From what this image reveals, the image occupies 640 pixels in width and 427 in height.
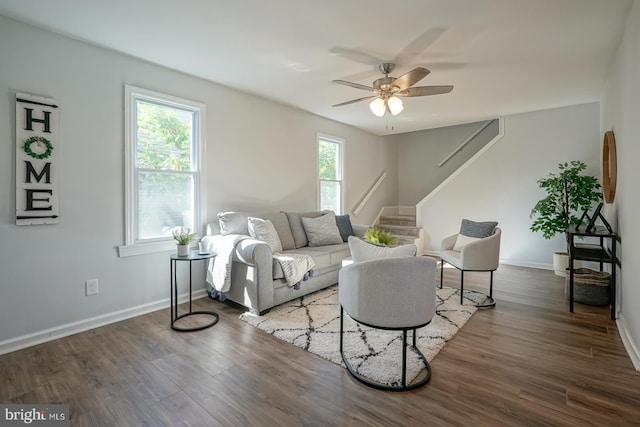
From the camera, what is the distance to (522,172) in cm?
507

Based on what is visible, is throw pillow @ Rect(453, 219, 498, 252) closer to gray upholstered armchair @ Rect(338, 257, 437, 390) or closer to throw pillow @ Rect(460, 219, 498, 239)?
throw pillow @ Rect(460, 219, 498, 239)

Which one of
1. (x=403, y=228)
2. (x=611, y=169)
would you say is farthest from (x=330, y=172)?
(x=611, y=169)

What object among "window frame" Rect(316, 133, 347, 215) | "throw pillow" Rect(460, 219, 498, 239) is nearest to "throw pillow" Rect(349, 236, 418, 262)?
"throw pillow" Rect(460, 219, 498, 239)

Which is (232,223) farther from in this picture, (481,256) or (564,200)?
(564,200)

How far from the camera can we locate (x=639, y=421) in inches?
63.2

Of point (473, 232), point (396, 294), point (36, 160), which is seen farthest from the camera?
point (473, 232)

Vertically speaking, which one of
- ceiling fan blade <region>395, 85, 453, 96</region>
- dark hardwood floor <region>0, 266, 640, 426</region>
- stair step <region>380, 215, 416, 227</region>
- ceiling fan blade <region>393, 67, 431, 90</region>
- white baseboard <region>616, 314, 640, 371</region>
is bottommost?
dark hardwood floor <region>0, 266, 640, 426</region>

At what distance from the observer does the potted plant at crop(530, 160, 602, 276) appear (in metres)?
4.08

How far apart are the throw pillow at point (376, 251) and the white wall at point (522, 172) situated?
4.01 meters

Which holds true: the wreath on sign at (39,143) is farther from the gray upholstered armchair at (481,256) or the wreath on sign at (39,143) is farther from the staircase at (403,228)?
the staircase at (403,228)

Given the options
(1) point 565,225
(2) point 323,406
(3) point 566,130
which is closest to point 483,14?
(2) point 323,406

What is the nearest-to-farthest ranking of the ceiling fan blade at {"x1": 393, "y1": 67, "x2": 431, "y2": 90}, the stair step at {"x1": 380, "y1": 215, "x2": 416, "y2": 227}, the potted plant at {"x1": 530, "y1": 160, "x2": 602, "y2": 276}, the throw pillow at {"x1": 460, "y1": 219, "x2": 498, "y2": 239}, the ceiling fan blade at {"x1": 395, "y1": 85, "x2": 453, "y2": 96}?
1. the ceiling fan blade at {"x1": 393, "y1": 67, "x2": 431, "y2": 90}
2. the ceiling fan blade at {"x1": 395, "y1": 85, "x2": 453, "y2": 96}
3. the throw pillow at {"x1": 460, "y1": 219, "x2": 498, "y2": 239}
4. the potted plant at {"x1": 530, "y1": 160, "x2": 602, "y2": 276}
5. the stair step at {"x1": 380, "y1": 215, "x2": 416, "y2": 227}

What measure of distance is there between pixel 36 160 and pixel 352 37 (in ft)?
9.19

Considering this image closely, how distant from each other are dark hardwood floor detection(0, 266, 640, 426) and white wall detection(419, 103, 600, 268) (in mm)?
2434
